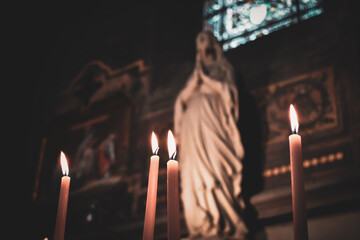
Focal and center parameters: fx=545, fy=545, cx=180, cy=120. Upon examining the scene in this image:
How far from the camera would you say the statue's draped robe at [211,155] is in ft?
16.7

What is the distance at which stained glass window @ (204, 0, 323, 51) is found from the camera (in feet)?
22.9

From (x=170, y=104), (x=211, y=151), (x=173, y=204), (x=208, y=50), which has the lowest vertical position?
(x=173, y=204)

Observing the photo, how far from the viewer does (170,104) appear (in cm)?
715

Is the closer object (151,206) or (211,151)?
(151,206)

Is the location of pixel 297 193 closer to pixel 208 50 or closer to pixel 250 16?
pixel 208 50

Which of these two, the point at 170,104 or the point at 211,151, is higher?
the point at 170,104

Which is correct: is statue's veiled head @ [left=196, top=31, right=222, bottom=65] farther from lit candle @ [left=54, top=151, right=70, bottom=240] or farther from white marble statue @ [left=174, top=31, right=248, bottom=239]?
lit candle @ [left=54, top=151, right=70, bottom=240]

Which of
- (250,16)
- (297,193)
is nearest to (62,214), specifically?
(297,193)

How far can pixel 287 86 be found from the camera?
6148 millimetres

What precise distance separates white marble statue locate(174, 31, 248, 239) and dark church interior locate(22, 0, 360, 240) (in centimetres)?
10

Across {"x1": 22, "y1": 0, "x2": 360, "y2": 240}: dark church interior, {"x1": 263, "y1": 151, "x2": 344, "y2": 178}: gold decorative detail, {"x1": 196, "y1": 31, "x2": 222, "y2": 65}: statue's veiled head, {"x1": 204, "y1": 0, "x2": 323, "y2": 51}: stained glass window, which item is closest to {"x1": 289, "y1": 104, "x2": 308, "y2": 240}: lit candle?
{"x1": 22, "y1": 0, "x2": 360, "y2": 240}: dark church interior

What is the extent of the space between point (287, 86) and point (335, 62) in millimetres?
586

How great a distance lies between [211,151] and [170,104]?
6.20 ft

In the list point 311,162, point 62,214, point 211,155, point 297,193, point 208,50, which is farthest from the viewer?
point 208,50
